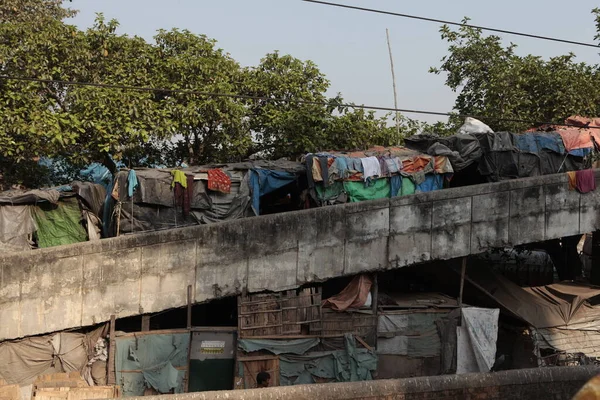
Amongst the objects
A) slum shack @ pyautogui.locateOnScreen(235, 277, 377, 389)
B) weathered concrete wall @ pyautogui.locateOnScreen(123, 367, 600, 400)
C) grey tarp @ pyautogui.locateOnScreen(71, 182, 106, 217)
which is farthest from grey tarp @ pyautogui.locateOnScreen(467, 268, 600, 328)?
Result: grey tarp @ pyautogui.locateOnScreen(71, 182, 106, 217)

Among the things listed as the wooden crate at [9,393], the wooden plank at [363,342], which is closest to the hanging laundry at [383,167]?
the wooden plank at [363,342]

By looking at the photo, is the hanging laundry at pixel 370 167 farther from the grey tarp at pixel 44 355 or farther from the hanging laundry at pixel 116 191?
the grey tarp at pixel 44 355

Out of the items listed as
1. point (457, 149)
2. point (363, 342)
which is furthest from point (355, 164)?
point (363, 342)

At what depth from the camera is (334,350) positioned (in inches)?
576

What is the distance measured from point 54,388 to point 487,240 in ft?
27.6

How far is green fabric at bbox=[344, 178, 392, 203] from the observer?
52.7 ft

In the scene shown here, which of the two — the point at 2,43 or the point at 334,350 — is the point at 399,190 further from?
the point at 2,43

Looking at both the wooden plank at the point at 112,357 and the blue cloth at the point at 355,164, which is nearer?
the wooden plank at the point at 112,357

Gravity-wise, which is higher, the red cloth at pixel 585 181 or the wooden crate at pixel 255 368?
the red cloth at pixel 585 181

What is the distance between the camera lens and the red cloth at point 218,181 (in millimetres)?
15461

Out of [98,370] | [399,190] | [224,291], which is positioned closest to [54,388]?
[98,370]

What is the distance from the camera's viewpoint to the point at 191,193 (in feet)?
50.5

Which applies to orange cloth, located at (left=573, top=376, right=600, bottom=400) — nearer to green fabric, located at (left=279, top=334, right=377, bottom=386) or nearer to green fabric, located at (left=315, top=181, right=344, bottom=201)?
green fabric, located at (left=279, top=334, right=377, bottom=386)

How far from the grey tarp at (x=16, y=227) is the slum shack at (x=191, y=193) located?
147 cm
